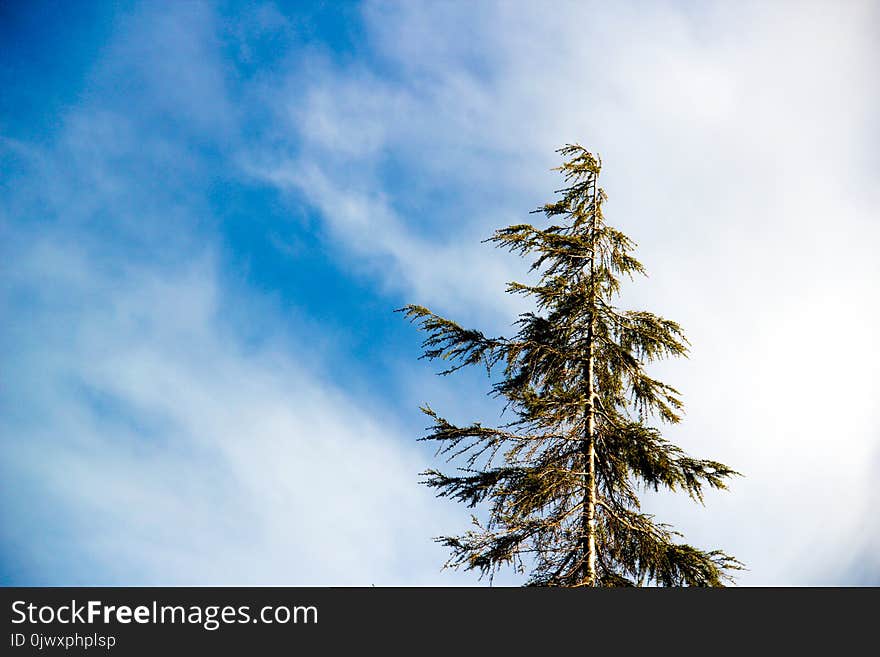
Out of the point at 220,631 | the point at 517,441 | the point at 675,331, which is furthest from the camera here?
the point at 675,331

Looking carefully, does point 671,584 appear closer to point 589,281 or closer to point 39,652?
point 589,281

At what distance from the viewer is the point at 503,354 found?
1152 cm

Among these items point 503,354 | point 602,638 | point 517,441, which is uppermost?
point 503,354

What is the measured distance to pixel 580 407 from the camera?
10742 millimetres

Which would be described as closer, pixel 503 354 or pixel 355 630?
pixel 355 630

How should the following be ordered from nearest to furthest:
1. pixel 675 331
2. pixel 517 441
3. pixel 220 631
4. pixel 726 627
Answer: pixel 726 627 < pixel 220 631 < pixel 517 441 < pixel 675 331

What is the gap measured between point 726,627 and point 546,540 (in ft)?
11.4

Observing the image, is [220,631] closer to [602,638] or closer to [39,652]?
[39,652]

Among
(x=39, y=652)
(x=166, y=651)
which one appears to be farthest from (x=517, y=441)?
(x=39, y=652)

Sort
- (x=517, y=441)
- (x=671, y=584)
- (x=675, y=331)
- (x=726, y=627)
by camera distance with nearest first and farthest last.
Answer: (x=726, y=627), (x=671, y=584), (x=517, y=441), (x=675, y=331)

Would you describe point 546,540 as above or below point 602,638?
above

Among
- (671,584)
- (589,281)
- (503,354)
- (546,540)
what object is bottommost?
(671,584)

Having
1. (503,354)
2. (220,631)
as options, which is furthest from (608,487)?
(220,631)

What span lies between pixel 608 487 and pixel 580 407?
1551 millimetres
